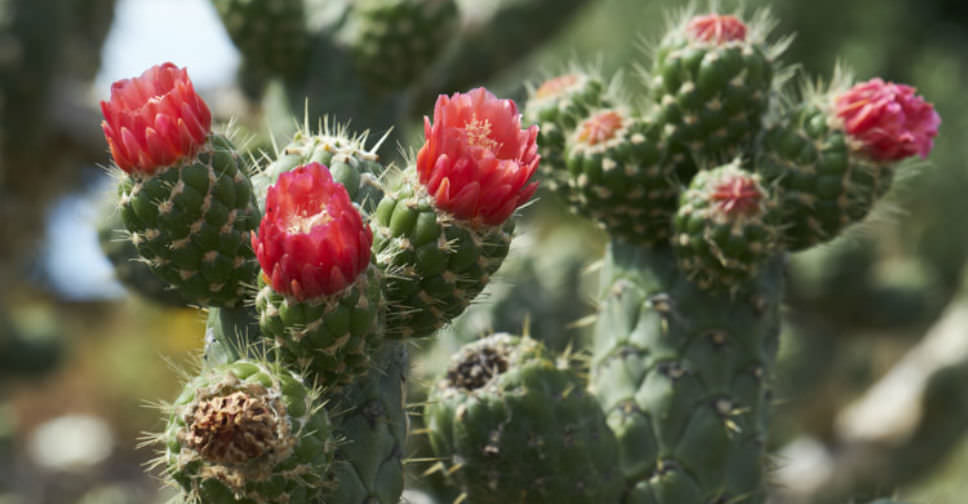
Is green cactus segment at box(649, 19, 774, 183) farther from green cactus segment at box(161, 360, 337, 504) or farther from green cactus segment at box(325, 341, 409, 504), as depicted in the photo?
green cactus segment at box(161, 360, 337, 504)

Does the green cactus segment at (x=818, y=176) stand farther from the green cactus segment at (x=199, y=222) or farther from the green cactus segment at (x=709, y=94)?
A: the green cactus segment at (x=199, y=222)

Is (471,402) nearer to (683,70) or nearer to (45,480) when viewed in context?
(683,70)

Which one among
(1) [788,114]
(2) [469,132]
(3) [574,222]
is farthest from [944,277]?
(2) [469,132]

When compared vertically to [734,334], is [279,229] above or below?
below

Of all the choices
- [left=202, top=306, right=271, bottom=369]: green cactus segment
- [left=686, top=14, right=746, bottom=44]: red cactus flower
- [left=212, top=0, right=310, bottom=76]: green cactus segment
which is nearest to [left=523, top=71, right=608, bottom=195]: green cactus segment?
[left=686, top=14, right=746, bottom=44]: red cactus flower

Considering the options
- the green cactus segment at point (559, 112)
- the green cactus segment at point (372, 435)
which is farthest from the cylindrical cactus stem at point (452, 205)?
the green cactus segment at point (559, 112)
